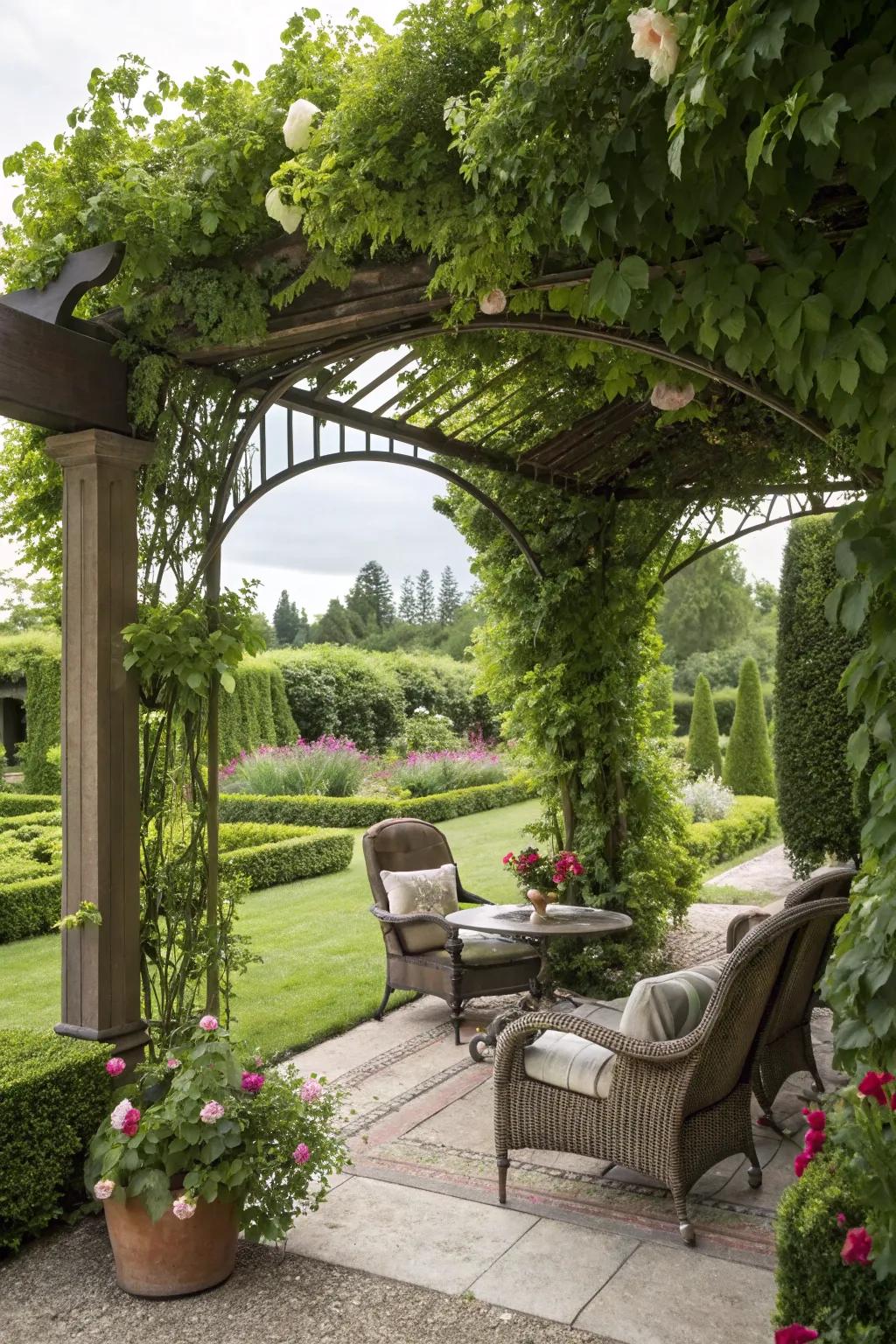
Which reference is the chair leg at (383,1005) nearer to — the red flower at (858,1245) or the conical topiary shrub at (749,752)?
the red flower at (858,1245)

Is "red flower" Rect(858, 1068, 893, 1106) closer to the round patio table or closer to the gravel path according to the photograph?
the gravel path

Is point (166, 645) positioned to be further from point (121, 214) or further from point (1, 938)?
point (1, 938)

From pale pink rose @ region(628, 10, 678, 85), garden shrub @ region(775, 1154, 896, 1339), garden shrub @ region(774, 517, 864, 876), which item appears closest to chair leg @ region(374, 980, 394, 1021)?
garden shrub @ region(775, 1154, 896, 1339)

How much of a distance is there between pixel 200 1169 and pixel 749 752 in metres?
12.5

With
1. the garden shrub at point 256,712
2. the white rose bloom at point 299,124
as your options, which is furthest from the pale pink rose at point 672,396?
the garden shrub at point 256,712

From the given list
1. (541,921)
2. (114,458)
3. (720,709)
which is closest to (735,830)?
(541,921)

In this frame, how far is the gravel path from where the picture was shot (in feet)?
9.07

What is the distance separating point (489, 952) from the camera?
546 centimetres

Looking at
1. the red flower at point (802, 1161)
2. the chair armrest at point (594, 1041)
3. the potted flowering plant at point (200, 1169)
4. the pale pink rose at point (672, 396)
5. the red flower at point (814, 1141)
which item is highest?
the pale pink rose at point (672, 396)

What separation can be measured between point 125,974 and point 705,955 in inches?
164

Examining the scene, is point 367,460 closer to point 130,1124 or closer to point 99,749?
point 99,749

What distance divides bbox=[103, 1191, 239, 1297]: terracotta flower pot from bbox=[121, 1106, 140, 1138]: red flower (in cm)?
18

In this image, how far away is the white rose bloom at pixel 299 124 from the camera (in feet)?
10.2

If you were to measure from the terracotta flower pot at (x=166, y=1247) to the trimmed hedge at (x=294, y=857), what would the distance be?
611cm
